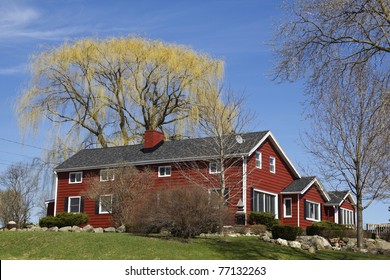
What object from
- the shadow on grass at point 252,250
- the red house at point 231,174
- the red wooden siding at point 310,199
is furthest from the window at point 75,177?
the shadow on grass at point 252,250

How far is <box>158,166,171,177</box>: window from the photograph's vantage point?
3630 centimetres

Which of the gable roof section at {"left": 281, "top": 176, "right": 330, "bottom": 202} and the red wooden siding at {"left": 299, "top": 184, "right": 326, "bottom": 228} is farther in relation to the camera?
the red wooden siding at {"left": 299, "top": 184, "right": 326, "bottom": 228}

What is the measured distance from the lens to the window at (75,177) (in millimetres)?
39375

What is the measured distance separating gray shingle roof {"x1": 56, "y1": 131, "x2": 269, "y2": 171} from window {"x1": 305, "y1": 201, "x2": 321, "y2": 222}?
6175 millimetres

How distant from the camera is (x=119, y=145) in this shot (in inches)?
1767

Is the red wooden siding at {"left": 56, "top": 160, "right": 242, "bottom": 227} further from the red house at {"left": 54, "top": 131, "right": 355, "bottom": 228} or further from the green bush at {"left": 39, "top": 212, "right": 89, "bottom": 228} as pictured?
the green bush at {"left": 39, "top": 212, "right": 89, "bottom": 228}

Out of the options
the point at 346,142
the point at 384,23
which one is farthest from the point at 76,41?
the point at 384,23

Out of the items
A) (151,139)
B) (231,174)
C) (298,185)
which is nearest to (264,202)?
(231,174)

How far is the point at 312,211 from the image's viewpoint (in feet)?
128

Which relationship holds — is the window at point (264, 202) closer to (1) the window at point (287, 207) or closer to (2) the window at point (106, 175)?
(1) the window at point (287, 207)

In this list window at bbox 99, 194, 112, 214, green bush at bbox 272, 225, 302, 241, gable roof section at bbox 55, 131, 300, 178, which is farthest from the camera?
gable roof section at bbox 55, 131, 300, 178

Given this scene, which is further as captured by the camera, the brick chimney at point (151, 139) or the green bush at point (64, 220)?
the brick chimney at point (151, 139)

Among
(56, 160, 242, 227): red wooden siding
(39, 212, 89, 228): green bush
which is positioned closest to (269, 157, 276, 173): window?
(56, 160, 242, 227): red wooden siding

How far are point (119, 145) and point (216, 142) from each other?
1498 centimetres
